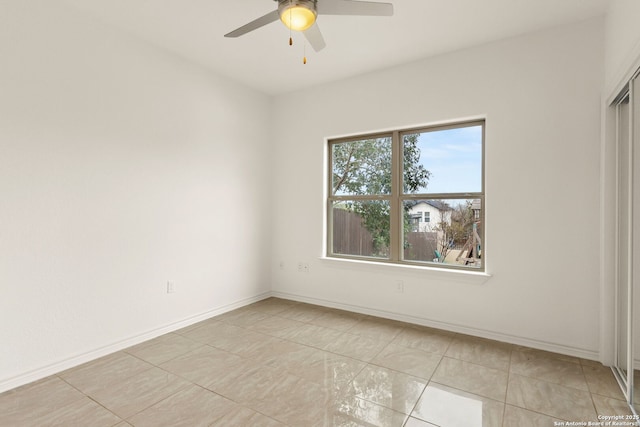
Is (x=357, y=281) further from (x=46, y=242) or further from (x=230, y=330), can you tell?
(x=46, y=242)

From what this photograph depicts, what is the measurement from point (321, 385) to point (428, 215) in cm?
211

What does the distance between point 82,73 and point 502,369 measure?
410cm

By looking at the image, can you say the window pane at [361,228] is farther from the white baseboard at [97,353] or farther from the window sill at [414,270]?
the white baseboard at [97,353]

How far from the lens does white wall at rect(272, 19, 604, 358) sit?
103 inches

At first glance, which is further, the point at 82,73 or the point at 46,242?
the point at 82,73

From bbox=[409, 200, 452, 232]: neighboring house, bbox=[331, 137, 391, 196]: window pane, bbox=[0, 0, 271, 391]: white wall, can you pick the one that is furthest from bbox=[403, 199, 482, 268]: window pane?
bbox=[0, 0, 271, 391]: white wall

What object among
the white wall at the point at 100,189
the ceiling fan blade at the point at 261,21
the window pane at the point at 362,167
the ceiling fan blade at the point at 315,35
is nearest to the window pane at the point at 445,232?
the window pane at the point at 362,167

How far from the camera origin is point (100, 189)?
2.67 m

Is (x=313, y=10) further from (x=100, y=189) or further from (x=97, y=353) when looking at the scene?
(x=97, y=353)

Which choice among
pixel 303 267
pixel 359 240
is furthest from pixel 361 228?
pixel 303 267

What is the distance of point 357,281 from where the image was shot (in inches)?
149

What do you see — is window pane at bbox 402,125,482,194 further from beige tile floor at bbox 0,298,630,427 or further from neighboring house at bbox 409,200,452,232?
beige tile floor at bbox 0,298,630,427

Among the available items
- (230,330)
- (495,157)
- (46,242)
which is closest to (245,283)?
(230,330)

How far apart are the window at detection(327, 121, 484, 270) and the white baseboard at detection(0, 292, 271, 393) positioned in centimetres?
171
